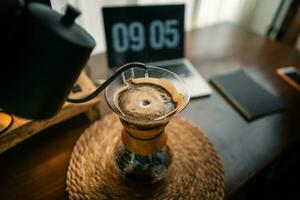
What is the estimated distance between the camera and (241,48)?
1078 mm

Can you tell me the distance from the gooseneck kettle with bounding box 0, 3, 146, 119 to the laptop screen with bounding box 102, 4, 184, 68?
487mm

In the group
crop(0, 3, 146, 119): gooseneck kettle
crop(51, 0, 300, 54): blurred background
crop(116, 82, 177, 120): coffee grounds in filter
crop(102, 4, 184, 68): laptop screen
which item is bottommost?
crop(51, 0, 300, 54): blurred background

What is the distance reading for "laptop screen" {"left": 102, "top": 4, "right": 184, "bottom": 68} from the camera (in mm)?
797

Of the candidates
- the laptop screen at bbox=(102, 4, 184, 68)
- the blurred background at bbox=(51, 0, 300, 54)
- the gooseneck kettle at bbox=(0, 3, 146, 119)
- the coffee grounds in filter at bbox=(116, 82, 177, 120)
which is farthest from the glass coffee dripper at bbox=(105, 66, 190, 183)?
the blurred background at bbox=(51, 0, 300, 54)

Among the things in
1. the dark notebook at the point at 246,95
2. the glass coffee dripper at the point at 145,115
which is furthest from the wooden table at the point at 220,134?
the glass coffee dripper at the point at 145,115

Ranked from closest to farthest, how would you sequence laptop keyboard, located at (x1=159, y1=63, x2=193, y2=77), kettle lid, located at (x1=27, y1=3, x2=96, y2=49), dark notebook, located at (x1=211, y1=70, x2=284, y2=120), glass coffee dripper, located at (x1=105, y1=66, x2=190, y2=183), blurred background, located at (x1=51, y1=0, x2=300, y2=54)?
1. kettle lid, located at (x1=27, y1=3, x2=96, y2=49)
2. glass coffee dripper, located at (x1=105, y1=66, x2=190, y2=183)
3. dark notebook, located at (x1=211, y1=70, x2=284, y2=120)
4. laptop keyboard, located at (x1=159, y1=63, x2=193, y2=77)
5. blurred background, located at (x1=51, y1=0, x2=300, y2=54)

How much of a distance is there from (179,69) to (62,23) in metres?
0.63

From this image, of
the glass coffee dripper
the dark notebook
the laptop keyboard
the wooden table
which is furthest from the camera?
the laptop keyboard

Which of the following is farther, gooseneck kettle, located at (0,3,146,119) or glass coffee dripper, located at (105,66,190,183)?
glass coffee dripper, located at (105,66,190,183)

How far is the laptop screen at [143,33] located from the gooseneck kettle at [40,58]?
1.60ft

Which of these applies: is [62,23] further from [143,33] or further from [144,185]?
[143,33]

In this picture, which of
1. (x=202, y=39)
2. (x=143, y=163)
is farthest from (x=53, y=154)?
(x=202, y=39)

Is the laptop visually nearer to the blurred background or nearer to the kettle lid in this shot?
the blurred background

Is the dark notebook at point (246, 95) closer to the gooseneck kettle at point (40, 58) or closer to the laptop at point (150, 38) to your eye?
the laptop at point (150, 38)
